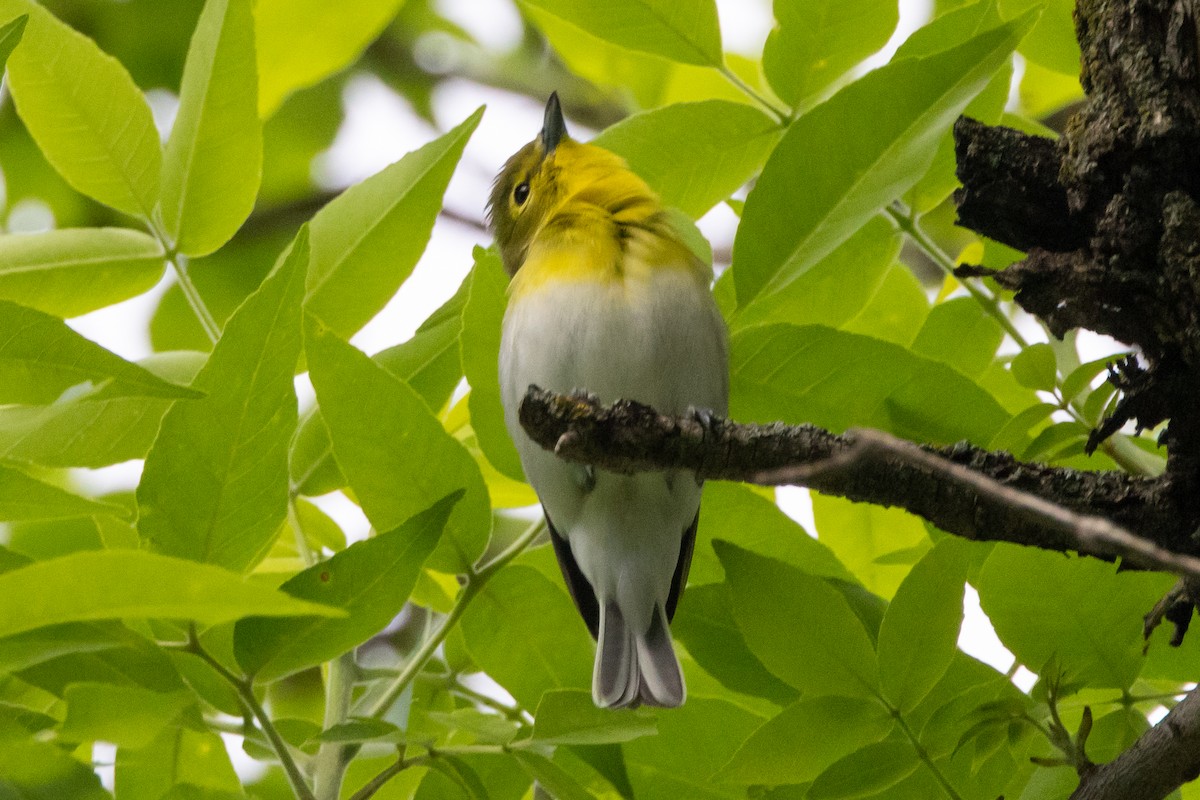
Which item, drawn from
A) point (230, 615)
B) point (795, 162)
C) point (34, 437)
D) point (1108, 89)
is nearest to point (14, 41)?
point (34, 437)

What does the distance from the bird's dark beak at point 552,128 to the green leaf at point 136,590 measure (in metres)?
2.43

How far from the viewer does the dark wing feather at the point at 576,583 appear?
109 inches

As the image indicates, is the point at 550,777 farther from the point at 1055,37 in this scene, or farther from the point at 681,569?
the point at 1055,37

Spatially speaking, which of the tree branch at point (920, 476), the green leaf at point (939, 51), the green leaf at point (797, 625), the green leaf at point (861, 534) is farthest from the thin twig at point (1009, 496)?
the green leaf at point (861, 534)

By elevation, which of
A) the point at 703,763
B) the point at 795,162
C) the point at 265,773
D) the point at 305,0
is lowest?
the point at 703,763

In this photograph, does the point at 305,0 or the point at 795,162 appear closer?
the point at 795,162

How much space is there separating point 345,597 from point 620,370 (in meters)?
1.14

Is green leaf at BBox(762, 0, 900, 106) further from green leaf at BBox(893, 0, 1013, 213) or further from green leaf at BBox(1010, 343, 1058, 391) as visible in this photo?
green leaf at BBox(1010, 343, 1058, 391)

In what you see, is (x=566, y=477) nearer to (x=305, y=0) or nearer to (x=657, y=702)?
(x=657, y=702)

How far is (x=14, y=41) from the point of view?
1809 mm

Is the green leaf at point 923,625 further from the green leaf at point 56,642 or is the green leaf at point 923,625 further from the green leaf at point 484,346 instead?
the green leaf at point 56,642

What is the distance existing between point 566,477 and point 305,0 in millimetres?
1109

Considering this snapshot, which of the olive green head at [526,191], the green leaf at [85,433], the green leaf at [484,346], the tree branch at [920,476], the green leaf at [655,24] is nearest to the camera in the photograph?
the tree branch at [920,476]

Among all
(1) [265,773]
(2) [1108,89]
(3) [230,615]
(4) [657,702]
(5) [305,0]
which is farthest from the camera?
(1) [265,773]
